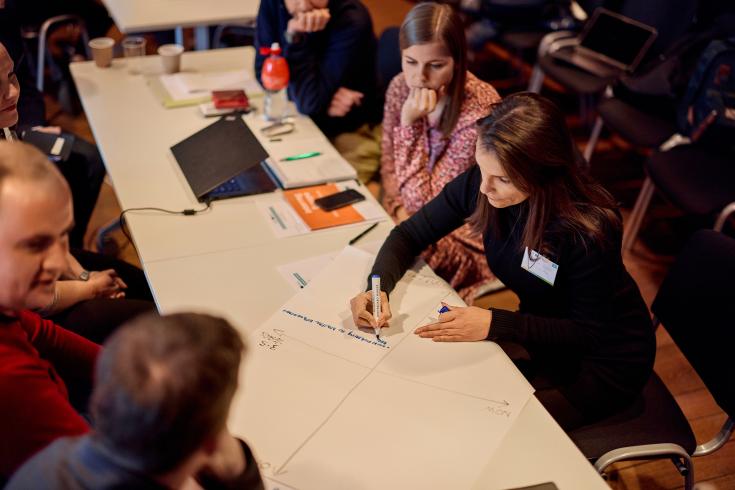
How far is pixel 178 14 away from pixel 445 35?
5.28 ft

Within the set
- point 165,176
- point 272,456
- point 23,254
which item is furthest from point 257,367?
point 165,176

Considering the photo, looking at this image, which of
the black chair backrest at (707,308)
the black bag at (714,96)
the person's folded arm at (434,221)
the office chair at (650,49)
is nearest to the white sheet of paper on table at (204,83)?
the person's folded arm at (434,221)

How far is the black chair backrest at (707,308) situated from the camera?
62.9 inches

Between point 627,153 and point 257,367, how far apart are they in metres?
3.24

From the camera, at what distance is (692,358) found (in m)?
1.70

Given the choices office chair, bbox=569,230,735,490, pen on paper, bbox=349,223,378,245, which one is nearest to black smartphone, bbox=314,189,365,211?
pen on paper, bbox=349,223,378,245

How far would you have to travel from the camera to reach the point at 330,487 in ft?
3.92

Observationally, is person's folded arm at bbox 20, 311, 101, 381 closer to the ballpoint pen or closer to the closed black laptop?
the ballpoint pen

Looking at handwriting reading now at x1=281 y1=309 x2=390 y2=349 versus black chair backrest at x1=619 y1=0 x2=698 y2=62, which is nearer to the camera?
handwriting reading now at x1=281 y1=309 x2=390 y2=349

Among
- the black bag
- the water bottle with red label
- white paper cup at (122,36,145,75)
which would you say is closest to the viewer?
the water bottle with red label

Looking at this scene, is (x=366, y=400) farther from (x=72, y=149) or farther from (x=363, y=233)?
(x=72, y=149)

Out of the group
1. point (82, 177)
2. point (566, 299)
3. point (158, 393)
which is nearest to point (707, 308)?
point (566, 299)

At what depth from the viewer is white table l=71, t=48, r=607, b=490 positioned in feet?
4.25

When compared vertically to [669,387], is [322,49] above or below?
above
